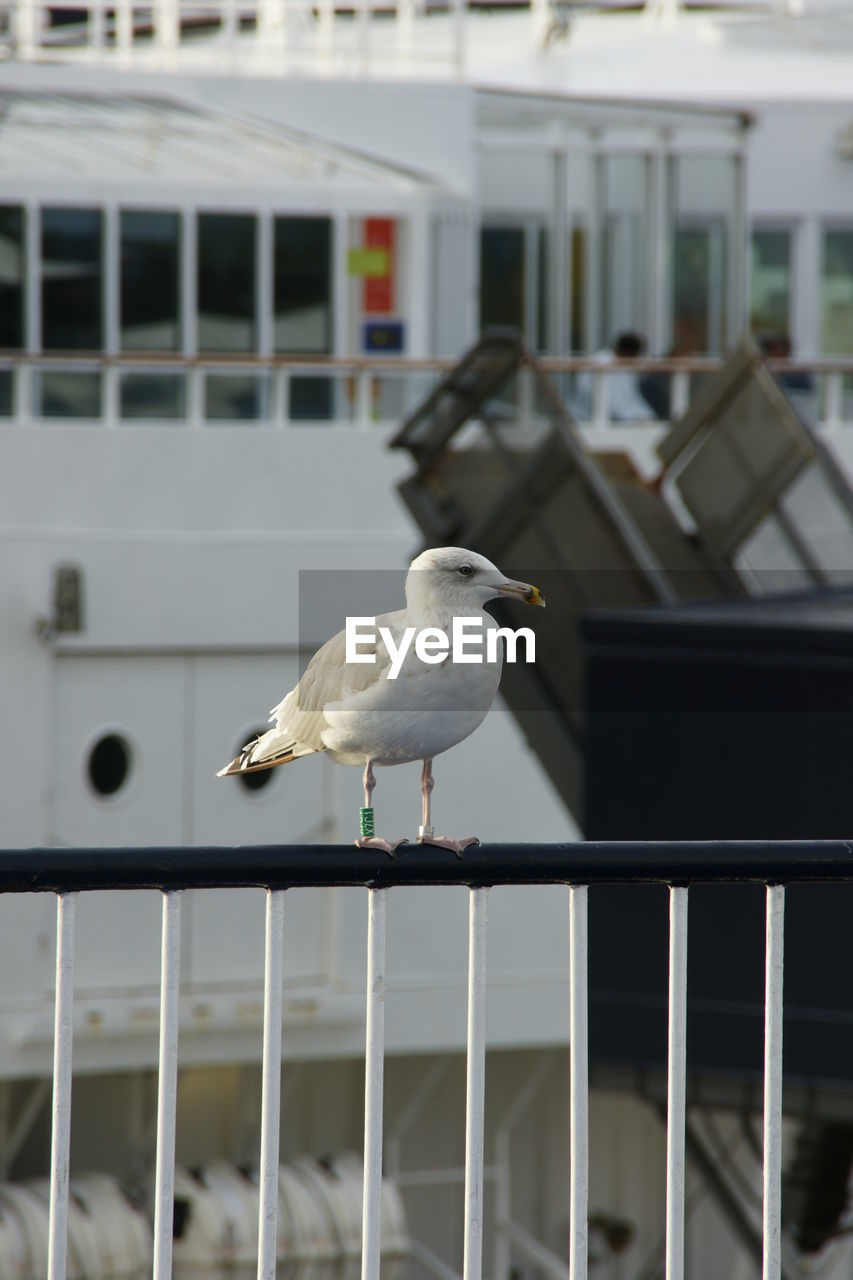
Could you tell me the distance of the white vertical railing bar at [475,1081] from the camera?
2.72m

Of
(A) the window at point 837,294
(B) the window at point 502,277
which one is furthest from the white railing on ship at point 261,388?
(A) the window at point 837,294

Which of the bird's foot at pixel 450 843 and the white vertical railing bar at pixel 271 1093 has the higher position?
the bird's foot at pixel 450 843

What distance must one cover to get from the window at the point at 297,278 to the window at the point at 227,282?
0.74 feet

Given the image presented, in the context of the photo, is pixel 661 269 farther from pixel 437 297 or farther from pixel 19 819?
pixel 19 819

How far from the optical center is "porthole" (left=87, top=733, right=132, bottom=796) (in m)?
14.4

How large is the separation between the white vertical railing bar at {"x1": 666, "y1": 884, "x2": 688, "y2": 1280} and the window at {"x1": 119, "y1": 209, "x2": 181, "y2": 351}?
13805mm

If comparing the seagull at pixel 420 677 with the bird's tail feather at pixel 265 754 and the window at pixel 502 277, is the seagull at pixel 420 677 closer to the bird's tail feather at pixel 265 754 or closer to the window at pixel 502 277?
the bird's tail feather at pixel 265 754

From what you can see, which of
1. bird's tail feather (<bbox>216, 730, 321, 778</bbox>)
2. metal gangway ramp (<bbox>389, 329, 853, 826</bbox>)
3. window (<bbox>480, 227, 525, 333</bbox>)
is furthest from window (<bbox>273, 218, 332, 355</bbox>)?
bird's tail feather (<bbox>216, 730, 321, 778</bbox>)

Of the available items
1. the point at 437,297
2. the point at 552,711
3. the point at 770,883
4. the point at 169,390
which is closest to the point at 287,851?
the point at 770,883

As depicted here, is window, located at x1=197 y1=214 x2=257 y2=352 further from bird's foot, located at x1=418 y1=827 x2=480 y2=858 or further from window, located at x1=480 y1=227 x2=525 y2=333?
bird's foot, located at x1=418 y1=827 x2=480 y2=858

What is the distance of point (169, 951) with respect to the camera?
106 inches

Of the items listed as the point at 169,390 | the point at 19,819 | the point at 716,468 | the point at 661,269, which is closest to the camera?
the point at 716,468

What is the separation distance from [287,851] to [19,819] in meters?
11.7

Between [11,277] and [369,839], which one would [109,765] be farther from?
[369,839]
